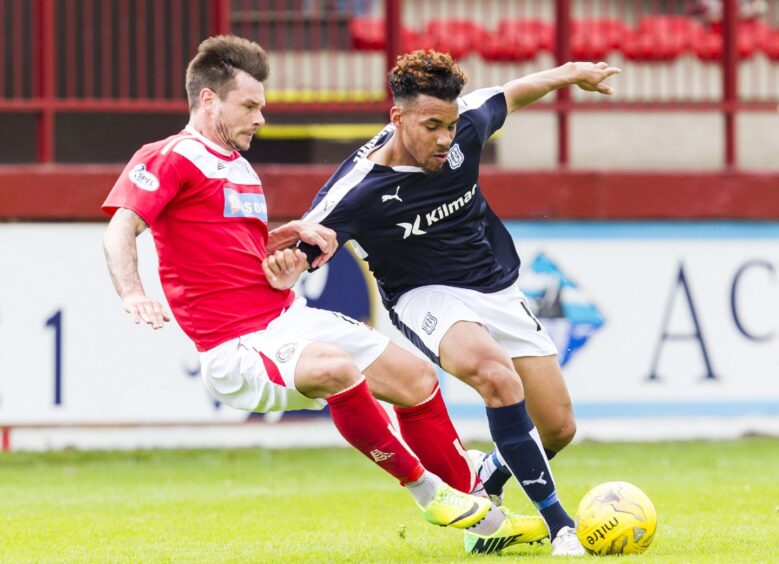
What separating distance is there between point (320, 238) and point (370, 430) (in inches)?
35.8

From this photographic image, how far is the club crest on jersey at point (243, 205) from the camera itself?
6.04 metres

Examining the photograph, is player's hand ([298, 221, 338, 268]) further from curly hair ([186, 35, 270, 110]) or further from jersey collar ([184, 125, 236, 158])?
curly hair ([186, 35, 270, 110])

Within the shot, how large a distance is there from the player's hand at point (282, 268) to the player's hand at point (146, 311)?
0.79 meters

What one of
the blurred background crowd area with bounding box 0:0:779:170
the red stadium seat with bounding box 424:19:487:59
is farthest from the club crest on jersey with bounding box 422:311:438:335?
the red stadium seat with bounding box 424:19:487:59

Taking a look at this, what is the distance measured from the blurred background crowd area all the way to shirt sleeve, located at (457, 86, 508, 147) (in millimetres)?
4452

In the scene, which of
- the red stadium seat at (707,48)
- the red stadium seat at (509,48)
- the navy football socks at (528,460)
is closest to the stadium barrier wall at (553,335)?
the red stadium seat at (509,48)

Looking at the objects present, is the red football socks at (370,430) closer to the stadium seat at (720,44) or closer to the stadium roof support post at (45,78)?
the stadium roof support post at (45,78)

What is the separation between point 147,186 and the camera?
575 centimetres

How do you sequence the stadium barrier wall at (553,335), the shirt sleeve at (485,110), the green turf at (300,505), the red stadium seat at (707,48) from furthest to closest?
the red stadium seat at (707,48), the stadium barrier wall at (553,335), the shirt sleeve at (485,110), the green turf at (300,505)

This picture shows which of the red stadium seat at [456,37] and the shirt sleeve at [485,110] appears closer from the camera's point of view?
the shirt sleeve at [485,110]

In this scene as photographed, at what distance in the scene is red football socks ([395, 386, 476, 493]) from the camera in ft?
20.5

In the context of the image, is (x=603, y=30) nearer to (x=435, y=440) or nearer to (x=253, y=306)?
(x=435, y=440)

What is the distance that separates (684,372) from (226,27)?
4239 millimetres

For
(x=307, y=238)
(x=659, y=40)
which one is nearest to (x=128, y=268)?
(x=307, y=238)
